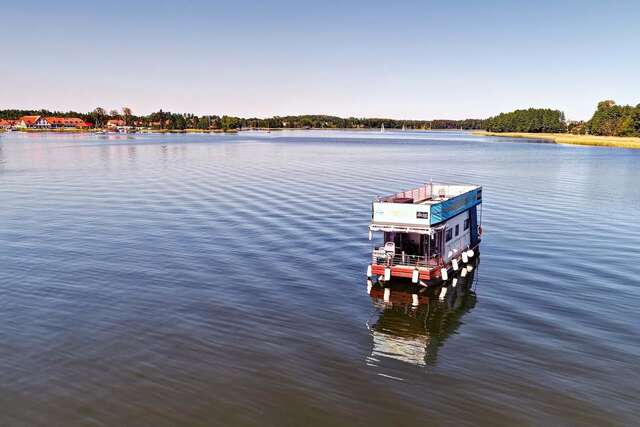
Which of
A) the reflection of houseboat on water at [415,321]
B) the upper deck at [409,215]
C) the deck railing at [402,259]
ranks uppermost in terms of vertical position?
the upper deck at [409,215]

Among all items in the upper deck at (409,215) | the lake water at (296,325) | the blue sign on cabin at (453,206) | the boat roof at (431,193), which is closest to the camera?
the lake water at (296,325)

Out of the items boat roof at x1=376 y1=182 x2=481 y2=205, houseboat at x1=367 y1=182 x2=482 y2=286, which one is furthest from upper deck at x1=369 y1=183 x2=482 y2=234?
boat roof at x1=376 y1=182 x2=481 y2=205

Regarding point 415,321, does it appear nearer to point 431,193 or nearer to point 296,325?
point 296,325

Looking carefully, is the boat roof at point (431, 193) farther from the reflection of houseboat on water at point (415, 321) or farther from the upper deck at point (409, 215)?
the reflection of houseboat on water at point (415, 321)

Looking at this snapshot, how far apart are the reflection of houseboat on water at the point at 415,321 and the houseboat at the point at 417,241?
119 centimetres

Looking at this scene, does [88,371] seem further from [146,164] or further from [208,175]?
[146,164]

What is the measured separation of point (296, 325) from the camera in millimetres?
27703

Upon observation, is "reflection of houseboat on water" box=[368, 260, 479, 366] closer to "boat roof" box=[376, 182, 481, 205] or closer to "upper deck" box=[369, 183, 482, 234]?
"upper deck" box=[369, 183, 482, 234]

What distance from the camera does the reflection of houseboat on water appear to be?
25.1 metres

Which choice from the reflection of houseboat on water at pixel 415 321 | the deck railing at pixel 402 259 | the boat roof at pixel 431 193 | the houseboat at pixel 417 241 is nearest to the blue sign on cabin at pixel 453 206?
the houseboat at pixel 417 241

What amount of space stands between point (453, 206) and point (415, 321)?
1064cm

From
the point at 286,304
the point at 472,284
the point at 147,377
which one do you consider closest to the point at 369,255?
the point at 472,284

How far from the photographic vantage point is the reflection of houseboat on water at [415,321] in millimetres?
25125

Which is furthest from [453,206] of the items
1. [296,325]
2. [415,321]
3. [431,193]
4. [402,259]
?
[296,325]
